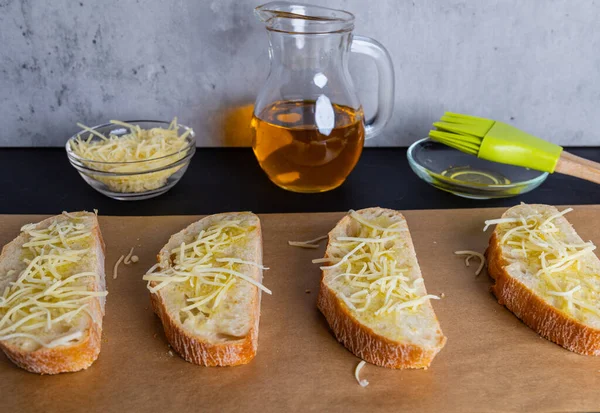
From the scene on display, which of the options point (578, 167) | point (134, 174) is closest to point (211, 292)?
point (134, 174)

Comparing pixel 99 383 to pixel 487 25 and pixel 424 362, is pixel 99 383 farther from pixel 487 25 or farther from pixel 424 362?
pixel 487 25

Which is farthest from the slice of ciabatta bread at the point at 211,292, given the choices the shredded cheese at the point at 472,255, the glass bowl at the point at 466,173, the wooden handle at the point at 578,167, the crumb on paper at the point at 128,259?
the wooden handle at the point at 578,167

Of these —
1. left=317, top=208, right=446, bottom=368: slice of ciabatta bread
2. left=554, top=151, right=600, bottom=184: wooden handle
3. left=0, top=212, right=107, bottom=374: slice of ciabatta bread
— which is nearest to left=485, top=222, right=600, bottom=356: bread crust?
left=317, top=208, right=446, bottom=368: slice of ciabatta bread

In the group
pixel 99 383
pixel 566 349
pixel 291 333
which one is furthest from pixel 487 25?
pixel 99 383

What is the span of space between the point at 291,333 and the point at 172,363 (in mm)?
334

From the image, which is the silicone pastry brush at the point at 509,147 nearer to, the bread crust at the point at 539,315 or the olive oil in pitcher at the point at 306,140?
the olive oil in pitcher at the point at 306,140

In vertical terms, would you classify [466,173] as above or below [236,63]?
below

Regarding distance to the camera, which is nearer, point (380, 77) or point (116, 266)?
point (116, 266)

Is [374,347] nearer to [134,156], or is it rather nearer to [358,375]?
[358,375]

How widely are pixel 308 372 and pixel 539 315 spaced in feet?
2.20

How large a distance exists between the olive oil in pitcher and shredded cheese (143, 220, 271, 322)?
0.39m

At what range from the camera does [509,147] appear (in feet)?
6.97

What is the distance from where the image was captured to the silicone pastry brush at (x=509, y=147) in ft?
6.88

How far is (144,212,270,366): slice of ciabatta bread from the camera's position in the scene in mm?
1452
